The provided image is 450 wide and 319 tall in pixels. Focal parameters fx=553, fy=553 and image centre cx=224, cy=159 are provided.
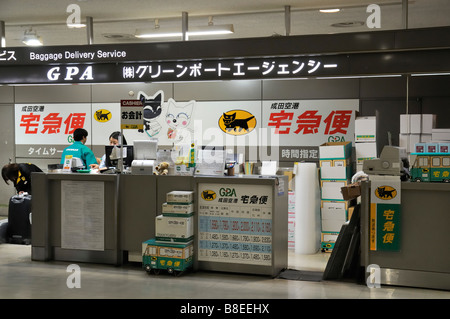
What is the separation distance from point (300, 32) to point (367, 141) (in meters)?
2.76

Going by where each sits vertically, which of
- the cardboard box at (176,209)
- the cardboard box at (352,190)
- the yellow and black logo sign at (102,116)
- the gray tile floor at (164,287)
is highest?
the yellow and black logo sign at (102,116)

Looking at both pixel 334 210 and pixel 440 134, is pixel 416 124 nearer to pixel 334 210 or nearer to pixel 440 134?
pixel 440 134

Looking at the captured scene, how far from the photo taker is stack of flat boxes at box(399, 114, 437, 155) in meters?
8.59

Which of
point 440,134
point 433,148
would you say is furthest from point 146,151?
point 440,134

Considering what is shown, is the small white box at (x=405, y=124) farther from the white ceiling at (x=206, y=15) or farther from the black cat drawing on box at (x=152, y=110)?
the black cat drawing on box at (x=152, y=110)

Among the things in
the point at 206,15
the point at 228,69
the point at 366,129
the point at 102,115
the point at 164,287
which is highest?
the point at 206,15

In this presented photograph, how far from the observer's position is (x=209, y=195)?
244 inches

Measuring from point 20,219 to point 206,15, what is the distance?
386cm

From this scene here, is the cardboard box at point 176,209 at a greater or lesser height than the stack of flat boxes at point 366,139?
lesser

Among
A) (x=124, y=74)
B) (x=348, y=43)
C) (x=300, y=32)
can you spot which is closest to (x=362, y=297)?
(x=348, y=43)

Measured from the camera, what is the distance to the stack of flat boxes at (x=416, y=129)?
859cm

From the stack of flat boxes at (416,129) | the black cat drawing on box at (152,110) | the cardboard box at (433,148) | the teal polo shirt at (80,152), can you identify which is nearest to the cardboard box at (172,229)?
the teal polo shirt at (80,152)

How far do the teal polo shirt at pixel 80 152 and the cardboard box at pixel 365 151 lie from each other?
384cm
